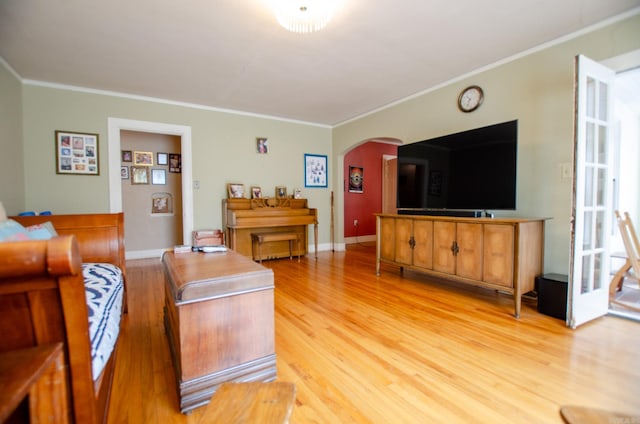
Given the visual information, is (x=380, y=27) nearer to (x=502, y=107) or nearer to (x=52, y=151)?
(x=502, y=107)

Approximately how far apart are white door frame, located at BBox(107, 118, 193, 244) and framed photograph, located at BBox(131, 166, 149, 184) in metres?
0.88

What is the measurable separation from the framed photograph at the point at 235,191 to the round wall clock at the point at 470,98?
3368 millimetres

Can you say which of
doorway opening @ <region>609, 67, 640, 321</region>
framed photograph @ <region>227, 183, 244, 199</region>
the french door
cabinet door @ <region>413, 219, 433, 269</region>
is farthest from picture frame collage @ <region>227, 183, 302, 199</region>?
doorway opening @ <region>609, 67, 640, 321</region>

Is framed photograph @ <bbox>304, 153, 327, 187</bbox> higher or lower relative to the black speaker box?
higher

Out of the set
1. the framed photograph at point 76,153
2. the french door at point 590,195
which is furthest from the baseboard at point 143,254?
the french door at point 590,195

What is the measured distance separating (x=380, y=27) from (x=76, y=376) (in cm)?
285

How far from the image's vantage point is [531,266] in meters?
2.50

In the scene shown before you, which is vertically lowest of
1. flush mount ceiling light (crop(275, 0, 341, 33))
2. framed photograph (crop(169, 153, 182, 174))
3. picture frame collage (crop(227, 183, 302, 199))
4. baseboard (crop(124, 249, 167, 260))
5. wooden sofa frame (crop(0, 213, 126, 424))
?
baseboard (crop(124, 249, 167, 260))

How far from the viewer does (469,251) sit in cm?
269

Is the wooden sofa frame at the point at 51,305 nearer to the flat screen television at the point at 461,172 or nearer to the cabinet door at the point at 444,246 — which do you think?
the cabinet door at the point at 444,246

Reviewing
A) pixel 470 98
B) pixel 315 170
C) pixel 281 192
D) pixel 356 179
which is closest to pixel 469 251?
pixel 470 98

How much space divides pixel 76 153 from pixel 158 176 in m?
1.47

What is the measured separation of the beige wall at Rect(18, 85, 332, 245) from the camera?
3.49m

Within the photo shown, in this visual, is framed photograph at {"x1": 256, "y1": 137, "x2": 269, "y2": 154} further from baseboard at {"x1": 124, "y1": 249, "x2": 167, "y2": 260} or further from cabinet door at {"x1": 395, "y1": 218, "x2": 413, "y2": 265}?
cabinet door at {"x1": 395, "y1": 218, "x2": 413, "y2": 265}
